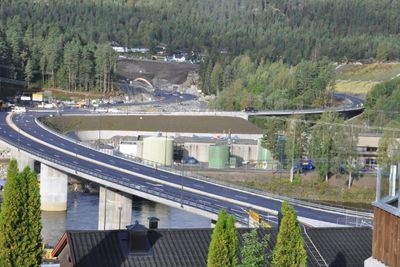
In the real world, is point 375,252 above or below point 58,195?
above

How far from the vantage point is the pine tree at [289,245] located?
43.6 ft

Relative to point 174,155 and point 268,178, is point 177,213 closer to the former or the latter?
point 268,178

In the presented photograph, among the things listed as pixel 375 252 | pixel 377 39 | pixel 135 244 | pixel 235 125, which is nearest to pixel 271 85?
pixel 235 125

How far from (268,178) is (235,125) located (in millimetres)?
15195

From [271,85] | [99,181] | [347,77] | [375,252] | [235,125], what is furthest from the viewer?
[347,77]

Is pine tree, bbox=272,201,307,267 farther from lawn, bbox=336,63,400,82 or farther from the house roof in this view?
lawn, bbox=336,63,400,82

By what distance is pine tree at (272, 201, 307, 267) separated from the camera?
1330 cm

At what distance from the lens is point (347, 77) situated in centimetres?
9812

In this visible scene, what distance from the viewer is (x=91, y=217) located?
35.8 metres

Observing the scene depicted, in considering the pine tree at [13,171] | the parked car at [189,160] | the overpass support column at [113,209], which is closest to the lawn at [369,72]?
the parked car at [189,160]

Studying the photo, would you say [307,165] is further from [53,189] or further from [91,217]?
[91,217]

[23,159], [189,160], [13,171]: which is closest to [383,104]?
[189,160]

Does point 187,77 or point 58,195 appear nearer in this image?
point 58,195

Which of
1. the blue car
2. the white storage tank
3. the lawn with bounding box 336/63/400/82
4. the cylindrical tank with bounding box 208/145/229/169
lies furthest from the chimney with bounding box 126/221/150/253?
the lawn with bounding box 336/63/400/82
